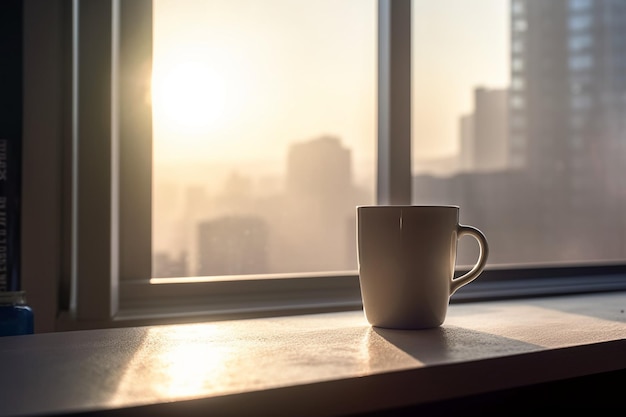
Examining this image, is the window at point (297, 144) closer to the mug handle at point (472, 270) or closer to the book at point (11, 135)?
the book at point (11, 135)

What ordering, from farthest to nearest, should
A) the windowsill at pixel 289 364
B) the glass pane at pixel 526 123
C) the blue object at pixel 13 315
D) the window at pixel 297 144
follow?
1. the glass pane at pixel 526 123
2. the window at pixel 297 144
3. the blue object at pixel 13 315
4. the windowsill at pixel 289 364

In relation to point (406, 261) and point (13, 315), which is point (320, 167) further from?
point (13, 315)

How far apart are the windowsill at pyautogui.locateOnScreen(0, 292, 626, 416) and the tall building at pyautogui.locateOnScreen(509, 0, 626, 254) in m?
0.66

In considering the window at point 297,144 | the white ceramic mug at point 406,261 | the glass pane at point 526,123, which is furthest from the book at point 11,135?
the glass pane at point 526,123

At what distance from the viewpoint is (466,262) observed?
45.1 inches

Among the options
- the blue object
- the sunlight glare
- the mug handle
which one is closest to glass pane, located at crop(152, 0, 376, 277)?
Answer: the sunlight glare

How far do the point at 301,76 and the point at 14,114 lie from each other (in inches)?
18.5

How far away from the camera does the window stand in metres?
0.76

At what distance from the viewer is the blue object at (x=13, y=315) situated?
0.60m

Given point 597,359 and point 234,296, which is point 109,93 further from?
point 597,359

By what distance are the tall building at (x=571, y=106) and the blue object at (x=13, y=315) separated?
997 millimetres

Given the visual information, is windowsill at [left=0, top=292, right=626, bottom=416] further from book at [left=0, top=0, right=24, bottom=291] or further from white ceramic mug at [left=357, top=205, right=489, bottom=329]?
book at [left=0, top=0, right=24, bottom=291]

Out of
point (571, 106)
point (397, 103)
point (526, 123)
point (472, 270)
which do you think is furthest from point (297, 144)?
point (571, 106)

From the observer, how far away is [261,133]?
97cm
